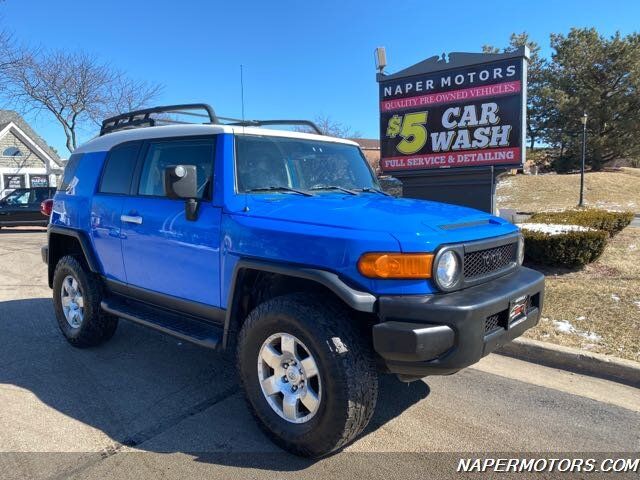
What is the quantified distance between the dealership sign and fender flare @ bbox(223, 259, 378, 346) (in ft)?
19.8

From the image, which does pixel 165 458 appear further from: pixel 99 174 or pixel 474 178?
pixel 474 178

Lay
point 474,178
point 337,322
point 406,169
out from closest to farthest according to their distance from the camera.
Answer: point 337,322 → point 474,178 → point 406,169

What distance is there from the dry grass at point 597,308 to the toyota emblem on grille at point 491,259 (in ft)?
6.38

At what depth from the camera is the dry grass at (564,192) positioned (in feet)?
91.2

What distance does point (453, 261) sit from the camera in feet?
9.02

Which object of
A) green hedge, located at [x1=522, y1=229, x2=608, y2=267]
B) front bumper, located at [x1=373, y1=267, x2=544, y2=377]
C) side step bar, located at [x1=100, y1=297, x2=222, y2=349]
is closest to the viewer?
front bumper, located at [x1=373, y1=267, x2=544, y2=377]

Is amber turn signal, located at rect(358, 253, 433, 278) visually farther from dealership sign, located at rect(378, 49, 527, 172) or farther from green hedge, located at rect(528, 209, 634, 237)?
green hedge, located at rect(528, 209, 634, 237)

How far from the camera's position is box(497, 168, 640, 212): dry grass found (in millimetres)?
27806

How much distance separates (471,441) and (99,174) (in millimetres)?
3914

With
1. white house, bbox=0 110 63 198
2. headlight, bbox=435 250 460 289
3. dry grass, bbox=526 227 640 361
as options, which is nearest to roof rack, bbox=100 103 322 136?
headlight, bbox=435 250 460 289

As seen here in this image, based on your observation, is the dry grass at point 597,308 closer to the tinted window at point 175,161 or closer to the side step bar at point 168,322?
the side step bar at point 168,322

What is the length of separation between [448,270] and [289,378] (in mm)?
1135

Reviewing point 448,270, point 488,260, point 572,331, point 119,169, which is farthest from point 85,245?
point 572,331

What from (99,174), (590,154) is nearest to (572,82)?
(590,154)
